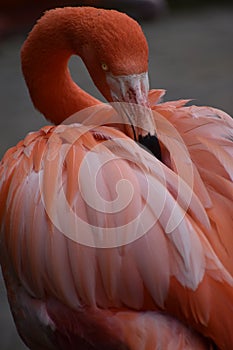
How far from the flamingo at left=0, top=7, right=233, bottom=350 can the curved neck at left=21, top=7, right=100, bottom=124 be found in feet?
0.23

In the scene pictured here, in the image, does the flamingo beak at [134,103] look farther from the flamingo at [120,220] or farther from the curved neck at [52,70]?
the curved neck at [52,70]

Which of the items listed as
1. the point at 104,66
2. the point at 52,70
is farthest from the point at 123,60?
the point at 52,70

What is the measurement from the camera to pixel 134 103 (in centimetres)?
162

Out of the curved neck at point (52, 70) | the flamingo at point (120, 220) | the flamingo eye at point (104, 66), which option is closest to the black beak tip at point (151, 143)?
the flamingo at point (120, 220)

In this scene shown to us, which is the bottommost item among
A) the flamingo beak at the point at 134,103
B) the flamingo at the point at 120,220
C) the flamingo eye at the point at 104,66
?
the flamingo at the point at 120,220

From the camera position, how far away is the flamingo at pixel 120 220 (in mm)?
1395

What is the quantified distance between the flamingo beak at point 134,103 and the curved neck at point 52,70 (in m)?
0.23

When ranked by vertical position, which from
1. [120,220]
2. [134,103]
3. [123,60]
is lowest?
[120,220]

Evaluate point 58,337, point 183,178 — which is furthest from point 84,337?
point 183,178

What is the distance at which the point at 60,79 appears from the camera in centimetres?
194

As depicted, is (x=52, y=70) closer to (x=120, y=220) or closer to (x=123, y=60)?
(x=123, y=60)

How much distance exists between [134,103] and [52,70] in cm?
40

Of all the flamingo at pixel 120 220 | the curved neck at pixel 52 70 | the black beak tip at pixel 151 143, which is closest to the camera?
the flamingo at pixel 120 220

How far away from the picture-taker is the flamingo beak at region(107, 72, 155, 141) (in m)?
1.60
